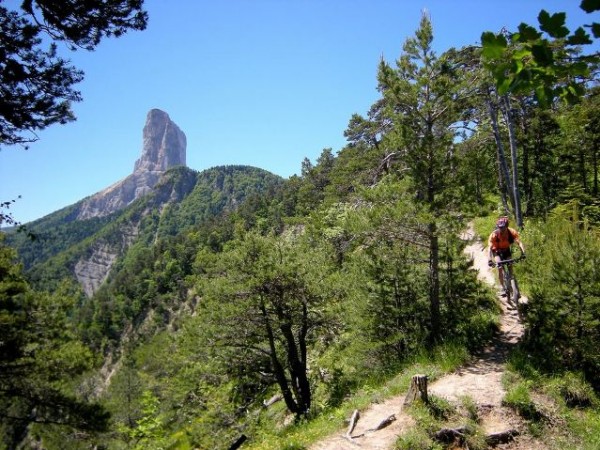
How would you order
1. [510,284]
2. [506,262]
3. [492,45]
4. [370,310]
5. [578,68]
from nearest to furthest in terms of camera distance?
[492,45], [578,68], [506,262], [510,284], [370,310]

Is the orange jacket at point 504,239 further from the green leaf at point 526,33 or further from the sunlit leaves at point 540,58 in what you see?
the green leaf at point 526,33

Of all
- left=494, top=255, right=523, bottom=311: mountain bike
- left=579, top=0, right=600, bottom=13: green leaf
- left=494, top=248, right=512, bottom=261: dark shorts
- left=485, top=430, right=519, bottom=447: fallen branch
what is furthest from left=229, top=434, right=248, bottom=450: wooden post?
left=494, top=248, right=512, bottom=261: dark shorts

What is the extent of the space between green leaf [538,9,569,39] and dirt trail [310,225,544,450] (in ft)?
21.1

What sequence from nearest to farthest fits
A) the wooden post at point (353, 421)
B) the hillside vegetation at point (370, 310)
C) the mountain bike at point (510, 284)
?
the wooden post at point (353, 421) → the hillside vegetation at point (370, 310) → the mountain bike at point (510, 284)

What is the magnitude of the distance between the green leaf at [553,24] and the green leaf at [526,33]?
69mm

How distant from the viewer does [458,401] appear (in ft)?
24.2

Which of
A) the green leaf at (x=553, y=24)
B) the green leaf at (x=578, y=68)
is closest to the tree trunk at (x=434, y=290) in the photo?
the green leaf at (x=578, y=68)

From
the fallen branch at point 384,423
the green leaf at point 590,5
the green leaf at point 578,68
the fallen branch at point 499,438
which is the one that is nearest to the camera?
the green leaf at point 590,5

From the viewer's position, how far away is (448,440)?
6574 mm

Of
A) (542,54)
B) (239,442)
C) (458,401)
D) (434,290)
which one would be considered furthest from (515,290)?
(542,54)

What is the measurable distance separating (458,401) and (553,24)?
7062 millimetres

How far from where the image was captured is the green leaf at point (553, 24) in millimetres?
1862

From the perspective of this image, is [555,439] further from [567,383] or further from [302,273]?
[302,273]

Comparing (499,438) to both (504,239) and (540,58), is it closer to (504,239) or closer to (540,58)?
(504,239)
